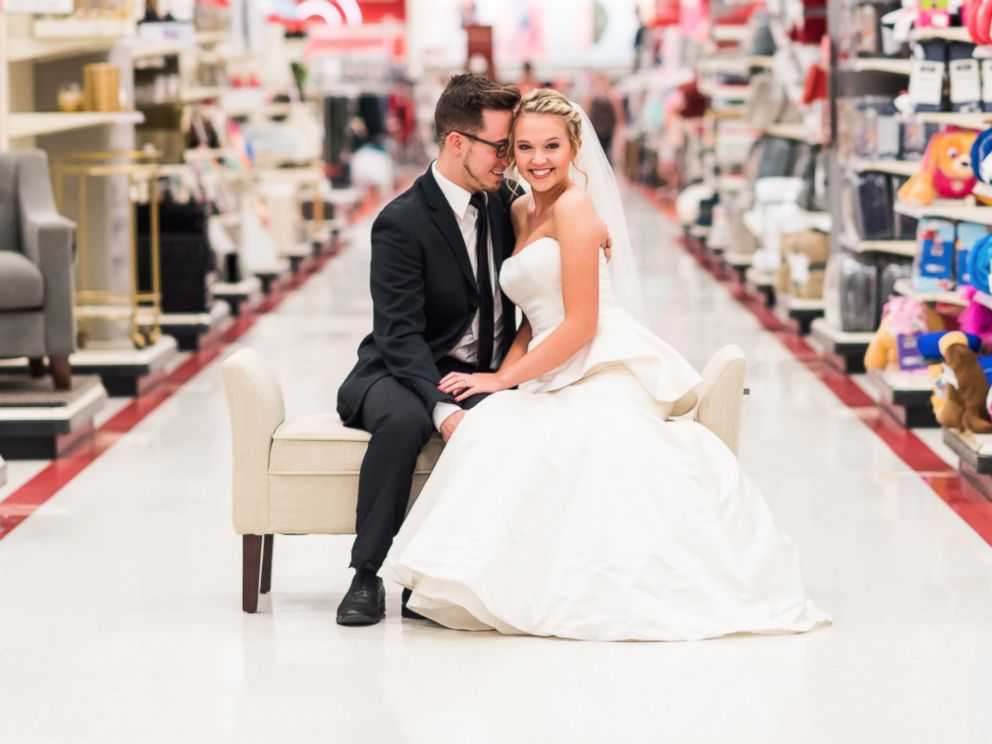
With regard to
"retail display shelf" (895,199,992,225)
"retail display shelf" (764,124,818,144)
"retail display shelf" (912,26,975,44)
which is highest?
"retail display shelf" (912,26,975,44)

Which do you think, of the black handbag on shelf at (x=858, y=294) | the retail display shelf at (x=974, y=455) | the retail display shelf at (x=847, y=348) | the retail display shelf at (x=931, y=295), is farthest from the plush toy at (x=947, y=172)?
the retail display shelf at (x=847, y=348)

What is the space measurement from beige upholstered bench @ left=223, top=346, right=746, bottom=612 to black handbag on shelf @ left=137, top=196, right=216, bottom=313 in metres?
5.24

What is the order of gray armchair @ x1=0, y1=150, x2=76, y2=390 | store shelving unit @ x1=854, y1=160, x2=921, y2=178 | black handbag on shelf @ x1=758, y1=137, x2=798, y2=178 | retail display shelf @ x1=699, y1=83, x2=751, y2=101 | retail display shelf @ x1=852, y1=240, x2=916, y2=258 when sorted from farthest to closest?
1. retail display shelf @ x1=699, y1=83, x2=751, y2=101
2. black handbag on shelf @ x1=758, y1=137, x2=798, y2=178
3. retail display shelf @ x1=852, y1=240, x2=916, y2=258
4. store shelving unit @ x1=854, y1=160, x2=921, y2=178
5. gray armchair @ x1=0, y1=150, x2=76, y2=390

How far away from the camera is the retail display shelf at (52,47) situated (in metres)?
7.57

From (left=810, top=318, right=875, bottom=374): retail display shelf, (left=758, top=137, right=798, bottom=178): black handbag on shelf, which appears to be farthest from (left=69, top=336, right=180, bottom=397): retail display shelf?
(left=758, top=137, right=798, bottom=178): black handbag on shelf

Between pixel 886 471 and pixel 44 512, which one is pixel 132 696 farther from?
pixel 886 471

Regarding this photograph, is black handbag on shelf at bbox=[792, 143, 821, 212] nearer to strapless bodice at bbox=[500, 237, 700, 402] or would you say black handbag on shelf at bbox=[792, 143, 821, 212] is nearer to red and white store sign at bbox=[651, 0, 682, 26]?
strapless bodice at bbox=[500, 237, 700, 402]

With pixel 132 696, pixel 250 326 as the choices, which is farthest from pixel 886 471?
pixel 250 326

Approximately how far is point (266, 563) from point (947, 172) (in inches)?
135

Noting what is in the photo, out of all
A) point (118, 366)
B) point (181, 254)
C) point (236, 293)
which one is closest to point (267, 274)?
point (236, 293)

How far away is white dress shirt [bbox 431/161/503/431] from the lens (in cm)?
454

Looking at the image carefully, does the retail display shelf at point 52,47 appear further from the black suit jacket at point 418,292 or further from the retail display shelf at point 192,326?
the black suit jacket at point 418,292

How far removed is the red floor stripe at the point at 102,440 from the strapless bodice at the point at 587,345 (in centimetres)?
198

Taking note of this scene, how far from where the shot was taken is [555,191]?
4.52 m
